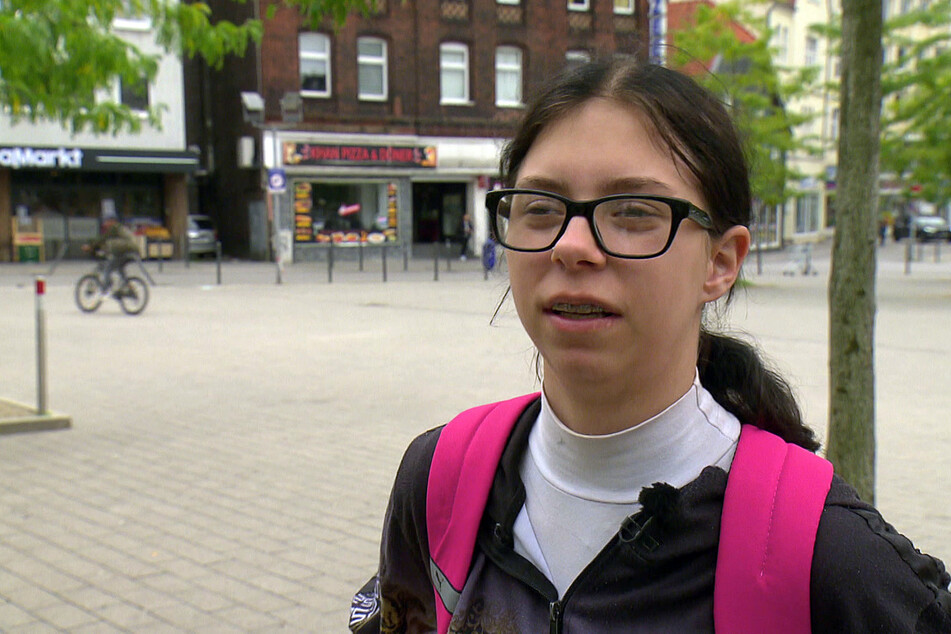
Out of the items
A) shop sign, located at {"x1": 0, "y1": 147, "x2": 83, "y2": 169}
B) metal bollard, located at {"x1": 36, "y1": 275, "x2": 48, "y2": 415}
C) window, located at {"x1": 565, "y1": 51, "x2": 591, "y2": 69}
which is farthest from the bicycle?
window, located at {"x1": 565, "y1": 51, "x2": 591, "y2": 69}

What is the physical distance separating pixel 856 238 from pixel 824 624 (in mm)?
2871

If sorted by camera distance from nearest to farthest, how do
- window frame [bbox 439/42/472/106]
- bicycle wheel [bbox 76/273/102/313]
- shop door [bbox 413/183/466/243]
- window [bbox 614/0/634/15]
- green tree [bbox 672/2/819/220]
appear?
bicycle wheel [bbox 76/273/102/313] → green tree [bbox 672/2/819/220] → window frame [bbox 439/42/472/106] → shop door [bbox 413/183/466/243] → window [bbox 614/0/634/15]

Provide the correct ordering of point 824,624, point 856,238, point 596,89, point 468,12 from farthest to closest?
point 468,12 < point 856,238 < point 596,89 < point 824,624

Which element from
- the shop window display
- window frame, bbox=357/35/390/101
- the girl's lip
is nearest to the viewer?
the girl's lip

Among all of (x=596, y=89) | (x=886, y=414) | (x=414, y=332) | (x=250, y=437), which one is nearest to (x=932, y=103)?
(x=414, y=332)

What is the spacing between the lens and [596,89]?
1.43 metres

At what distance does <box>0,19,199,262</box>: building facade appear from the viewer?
30.4 meters

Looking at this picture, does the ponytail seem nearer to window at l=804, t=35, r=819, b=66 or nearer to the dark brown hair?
the dark brown hair

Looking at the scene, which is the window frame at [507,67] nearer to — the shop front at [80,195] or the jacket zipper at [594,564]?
the shop front at [80,195]

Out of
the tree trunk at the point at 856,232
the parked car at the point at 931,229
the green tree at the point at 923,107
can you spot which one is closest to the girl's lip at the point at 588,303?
the tree trunk at the point at 856,232

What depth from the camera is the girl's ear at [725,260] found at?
147 centimetres

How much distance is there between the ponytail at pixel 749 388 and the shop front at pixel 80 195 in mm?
31152

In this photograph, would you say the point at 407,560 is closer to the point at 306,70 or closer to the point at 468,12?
the point at 306,70

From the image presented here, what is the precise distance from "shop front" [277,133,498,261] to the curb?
81.2 feet
